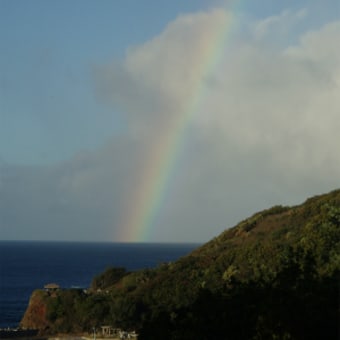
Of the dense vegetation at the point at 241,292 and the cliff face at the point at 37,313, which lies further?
the cliff face at the point at 37,313

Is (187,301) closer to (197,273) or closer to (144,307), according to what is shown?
(144,307)

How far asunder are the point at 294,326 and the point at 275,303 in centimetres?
156

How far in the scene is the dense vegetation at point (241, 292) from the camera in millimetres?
20641

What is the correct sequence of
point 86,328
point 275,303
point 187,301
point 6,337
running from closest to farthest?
point 275,303 < point 187,301 < point 6,337 < point 86,328

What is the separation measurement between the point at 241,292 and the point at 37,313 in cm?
3185

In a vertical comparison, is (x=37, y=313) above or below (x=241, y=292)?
below

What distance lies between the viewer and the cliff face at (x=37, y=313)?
51406 mm

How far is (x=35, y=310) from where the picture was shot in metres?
53.7

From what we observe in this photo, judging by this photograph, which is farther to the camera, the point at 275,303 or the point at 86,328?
the point at 86,328

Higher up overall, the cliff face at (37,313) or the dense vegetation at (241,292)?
the dense vegetation at (241,292)

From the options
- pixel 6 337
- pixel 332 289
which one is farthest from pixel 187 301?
pixel 332 289

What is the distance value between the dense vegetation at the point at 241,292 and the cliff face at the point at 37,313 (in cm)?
120

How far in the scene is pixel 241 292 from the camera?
1009 inches

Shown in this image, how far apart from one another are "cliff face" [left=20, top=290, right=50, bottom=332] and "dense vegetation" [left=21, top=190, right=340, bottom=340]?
1199 millimetres
